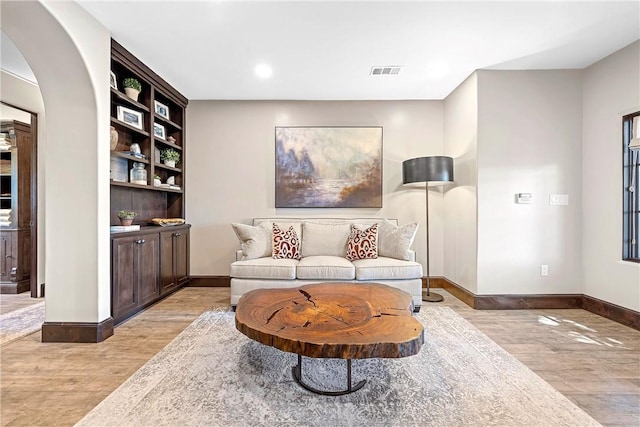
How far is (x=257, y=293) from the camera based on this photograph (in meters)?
2.46

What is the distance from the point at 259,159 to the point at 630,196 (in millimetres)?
4368

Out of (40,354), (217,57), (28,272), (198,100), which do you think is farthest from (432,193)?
(28,272)

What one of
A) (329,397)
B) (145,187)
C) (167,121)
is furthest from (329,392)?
(167,121)

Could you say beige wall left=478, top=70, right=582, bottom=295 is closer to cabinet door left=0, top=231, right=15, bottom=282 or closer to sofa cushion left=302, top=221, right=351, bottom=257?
sofa cushion left=302, top=221, right=351, bottom=257

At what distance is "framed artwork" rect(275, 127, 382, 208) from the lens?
4.54 m

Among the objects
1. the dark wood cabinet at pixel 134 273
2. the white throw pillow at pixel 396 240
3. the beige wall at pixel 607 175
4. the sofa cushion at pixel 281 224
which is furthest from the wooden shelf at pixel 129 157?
the beige wall at pixel 607 175

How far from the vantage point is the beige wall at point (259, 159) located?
15.0 feet

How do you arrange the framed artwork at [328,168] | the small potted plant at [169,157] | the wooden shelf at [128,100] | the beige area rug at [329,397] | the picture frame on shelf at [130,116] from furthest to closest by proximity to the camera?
the framed artwork at [328,168] < the small potted plant at [169,157] < the picture frame on shelf at [130,116] < the wooden shelf at [128,100] < the beige area rug at [329,397]

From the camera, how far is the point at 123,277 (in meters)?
2.99

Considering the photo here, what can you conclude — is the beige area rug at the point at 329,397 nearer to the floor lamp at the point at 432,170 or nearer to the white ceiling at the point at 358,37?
the floor lamp at the point at 432,170

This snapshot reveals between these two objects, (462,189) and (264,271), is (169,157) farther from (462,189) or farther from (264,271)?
(462,189)

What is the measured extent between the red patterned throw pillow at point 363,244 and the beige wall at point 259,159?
746 millimetres

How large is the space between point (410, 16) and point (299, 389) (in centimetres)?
293

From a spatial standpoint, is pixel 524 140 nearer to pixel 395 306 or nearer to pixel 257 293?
pixel 395 306
